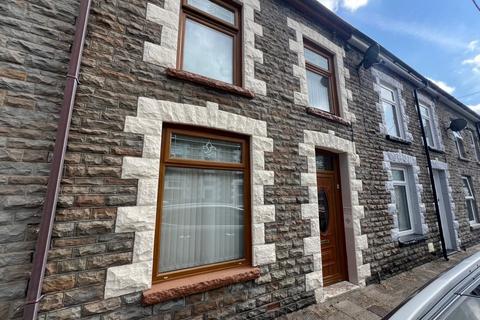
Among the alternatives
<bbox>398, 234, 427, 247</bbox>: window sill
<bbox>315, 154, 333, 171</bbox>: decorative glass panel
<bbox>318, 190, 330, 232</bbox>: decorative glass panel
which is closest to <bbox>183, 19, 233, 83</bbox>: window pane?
<bbox>315, 154, 333, 171</bbox>: decorative glass panel

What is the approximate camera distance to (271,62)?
3.93 m

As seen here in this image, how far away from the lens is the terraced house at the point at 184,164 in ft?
6.72

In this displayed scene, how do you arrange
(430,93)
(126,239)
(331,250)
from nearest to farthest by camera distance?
(126,239)
(331,250)
(430,93)

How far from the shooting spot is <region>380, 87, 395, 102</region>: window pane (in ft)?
21.1

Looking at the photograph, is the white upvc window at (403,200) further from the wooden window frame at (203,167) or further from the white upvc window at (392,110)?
the wooden window frame at (203,167)

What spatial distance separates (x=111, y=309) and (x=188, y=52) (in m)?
3.26

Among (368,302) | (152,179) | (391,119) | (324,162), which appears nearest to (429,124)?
(391,119)

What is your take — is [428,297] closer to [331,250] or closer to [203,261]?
[203,261]

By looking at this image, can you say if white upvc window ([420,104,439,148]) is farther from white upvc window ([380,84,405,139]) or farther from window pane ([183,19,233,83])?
window pane ([183,19,233,83])

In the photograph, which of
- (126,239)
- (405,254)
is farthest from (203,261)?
(405,254)

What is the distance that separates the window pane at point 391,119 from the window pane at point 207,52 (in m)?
5.02

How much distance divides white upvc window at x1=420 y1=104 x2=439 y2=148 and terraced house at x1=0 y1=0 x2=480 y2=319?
3869mm

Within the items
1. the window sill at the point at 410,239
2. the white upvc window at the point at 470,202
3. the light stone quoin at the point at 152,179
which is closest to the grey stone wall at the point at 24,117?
the light stone quoin at the point at 152,179

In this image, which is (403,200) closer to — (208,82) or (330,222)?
(330,222)
